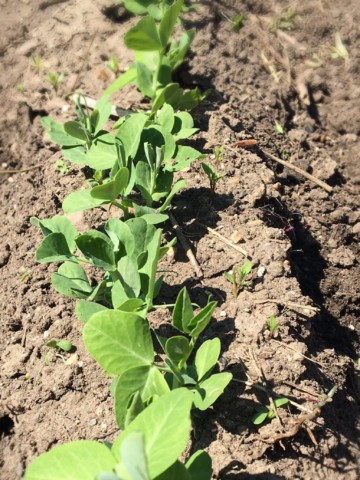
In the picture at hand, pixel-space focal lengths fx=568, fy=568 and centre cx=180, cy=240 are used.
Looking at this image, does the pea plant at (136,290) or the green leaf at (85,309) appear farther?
the green leaf at (85,309)

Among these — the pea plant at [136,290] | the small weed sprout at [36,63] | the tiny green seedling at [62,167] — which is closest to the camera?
the pea plant at [136,290]

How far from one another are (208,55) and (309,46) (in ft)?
2.16

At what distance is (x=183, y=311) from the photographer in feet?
5.56

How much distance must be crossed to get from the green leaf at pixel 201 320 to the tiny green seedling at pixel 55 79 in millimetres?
1732

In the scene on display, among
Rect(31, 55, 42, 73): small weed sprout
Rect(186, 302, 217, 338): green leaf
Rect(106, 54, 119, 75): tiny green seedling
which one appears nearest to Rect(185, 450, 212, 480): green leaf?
Rect(186, 302, 217, 338): green leaf

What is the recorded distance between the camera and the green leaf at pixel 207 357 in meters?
1.69

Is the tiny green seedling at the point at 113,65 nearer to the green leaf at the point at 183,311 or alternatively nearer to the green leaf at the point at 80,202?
the green leaf at the point at 80,202

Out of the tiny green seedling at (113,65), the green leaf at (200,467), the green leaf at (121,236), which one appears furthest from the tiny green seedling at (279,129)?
the green leaf at (200,467)

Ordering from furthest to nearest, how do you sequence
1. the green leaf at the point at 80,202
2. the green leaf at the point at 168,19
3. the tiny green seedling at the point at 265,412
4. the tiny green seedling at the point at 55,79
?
the tiny green seedling at the point at 55,79 → the green leaf at the point at 168,19 → the green leaf at the point at 80,202 → the tiny green seedling at the point at 265,412

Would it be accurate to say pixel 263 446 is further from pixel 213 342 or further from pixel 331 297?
pixel 331 297

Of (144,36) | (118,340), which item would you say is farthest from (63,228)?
(144,36)

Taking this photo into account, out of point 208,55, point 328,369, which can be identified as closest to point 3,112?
point 208,55

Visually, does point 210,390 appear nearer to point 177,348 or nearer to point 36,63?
point 177,348

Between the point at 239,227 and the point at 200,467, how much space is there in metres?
1.00
